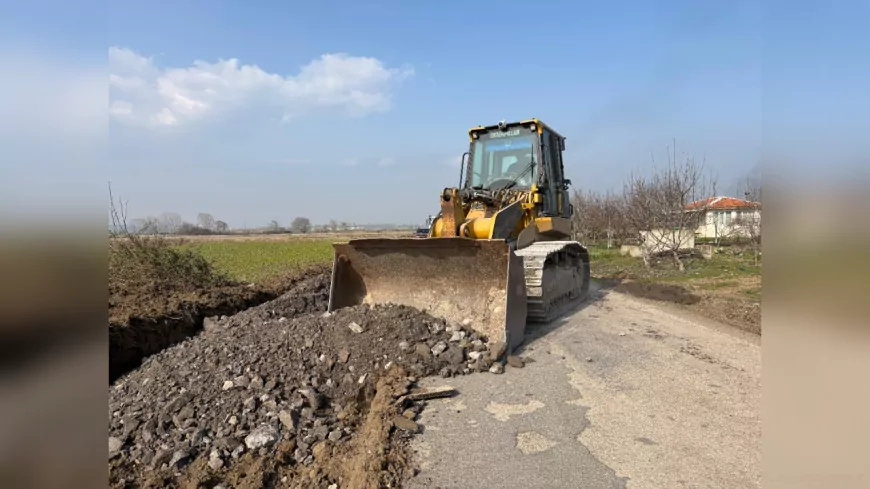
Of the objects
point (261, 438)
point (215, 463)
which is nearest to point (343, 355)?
point (261, 438)

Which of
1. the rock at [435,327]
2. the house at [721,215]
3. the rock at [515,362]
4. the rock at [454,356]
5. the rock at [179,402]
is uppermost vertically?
the house at [721,215]

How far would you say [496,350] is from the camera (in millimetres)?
5160

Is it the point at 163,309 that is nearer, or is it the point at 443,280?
the point at 443,280

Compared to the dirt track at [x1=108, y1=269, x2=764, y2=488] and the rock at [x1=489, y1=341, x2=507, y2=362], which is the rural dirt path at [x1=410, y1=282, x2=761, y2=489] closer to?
the dirt track at [x1=108, y1=269, x2=764, y2=488]

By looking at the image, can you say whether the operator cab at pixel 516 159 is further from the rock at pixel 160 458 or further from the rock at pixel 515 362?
the rock at pixel 160 458

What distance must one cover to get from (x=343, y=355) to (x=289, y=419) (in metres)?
1.14

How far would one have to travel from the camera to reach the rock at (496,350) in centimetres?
510

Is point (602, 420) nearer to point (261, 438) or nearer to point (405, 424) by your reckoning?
point (405, 424)

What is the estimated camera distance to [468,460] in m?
3.23

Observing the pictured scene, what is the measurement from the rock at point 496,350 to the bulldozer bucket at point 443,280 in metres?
0.12

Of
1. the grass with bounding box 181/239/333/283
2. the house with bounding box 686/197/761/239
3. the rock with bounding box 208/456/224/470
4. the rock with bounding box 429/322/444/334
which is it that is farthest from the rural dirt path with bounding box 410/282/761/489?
the house with bounding box 686/197/761/239

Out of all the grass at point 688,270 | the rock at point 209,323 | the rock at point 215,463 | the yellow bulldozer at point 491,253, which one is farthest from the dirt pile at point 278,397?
the grass at point 688,270
